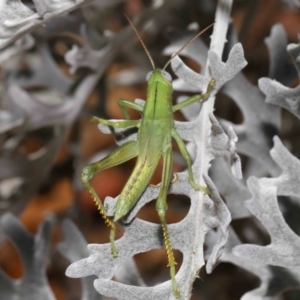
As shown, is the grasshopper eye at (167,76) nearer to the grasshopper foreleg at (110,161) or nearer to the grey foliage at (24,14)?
the grasshopper foreleg at (110,161)

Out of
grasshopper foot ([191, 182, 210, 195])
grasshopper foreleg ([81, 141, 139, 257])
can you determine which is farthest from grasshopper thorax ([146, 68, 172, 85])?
grasshopper foot ([191, 182, 210, 195])

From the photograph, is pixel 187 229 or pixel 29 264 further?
pixel 29 264

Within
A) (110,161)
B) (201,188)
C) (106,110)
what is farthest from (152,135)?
(106,110)

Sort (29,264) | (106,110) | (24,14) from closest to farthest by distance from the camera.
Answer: (24,14), (29,264), (106,110)

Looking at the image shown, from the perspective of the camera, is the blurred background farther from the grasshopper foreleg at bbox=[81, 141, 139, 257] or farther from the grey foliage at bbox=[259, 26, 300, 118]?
the grey foliage at bbox=[259, 26, 300, 118]

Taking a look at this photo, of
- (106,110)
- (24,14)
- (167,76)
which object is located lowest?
(106,110)

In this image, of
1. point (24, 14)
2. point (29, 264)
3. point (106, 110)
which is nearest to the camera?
point (24, 14)

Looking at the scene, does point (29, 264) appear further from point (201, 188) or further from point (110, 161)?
point (201, 188)

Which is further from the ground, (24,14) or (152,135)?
(24,14)
